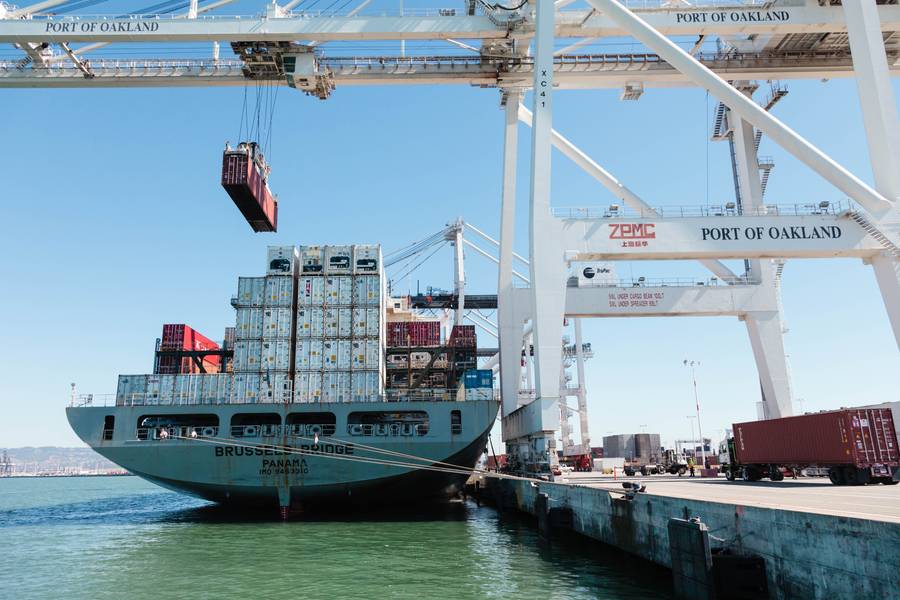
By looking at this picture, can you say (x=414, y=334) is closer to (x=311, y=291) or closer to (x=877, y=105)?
(x=311, y=291)

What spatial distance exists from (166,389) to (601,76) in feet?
66.3

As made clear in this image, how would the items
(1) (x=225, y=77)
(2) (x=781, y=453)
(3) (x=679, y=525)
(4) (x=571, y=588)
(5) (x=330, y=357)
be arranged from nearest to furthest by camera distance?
(3) (x=679, y=525), (4) (x=571, y=588), (2) (x=781, y=453), (1) (x=225, y=77), (5) (x=330, y=357)

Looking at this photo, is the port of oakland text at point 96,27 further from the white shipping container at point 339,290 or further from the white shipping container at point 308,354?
the white shipping container at point 308,354

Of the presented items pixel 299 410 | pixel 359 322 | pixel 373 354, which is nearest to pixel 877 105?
pixel 373 354

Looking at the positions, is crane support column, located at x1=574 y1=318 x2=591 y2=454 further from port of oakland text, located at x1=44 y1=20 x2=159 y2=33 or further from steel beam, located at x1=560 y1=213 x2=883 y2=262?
port of oakland text, located at x1=44 y1=20 x2=159 y2=33

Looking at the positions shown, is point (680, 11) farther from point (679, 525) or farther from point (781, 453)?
point (679, 525)

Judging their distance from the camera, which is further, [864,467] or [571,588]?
[864,467]

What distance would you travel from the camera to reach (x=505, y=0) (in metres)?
22.0

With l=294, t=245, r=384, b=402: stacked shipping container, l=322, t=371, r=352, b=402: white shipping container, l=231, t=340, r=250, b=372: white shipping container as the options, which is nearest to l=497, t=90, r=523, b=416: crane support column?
l=294, t=245, r=384, b=402: stacked shipping container

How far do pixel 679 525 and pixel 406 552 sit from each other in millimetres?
7989

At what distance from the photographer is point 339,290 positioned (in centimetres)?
2583

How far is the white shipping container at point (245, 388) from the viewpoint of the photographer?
23.6 metres

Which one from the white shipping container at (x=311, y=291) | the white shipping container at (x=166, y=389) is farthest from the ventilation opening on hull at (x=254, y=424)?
the white shipping container at (x=311, y=291)

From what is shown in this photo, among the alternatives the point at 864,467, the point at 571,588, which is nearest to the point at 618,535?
the point at 571,588
